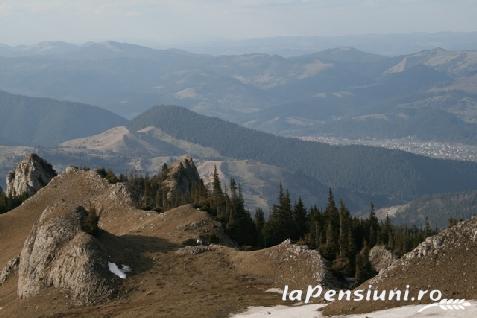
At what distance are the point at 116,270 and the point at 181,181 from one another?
308 ft

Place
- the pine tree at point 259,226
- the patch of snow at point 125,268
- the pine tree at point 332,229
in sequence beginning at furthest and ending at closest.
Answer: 1. the pine tree at point 259,226
2. the pine tree at point 332,229
3. the patch of snow at point 125,268

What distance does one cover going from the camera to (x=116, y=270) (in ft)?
242

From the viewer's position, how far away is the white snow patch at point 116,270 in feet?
240

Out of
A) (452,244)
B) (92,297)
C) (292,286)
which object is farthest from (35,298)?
(452,244)

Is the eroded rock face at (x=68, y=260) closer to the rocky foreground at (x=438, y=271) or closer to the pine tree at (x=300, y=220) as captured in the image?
the rocky foreground at (x=438, y=271)

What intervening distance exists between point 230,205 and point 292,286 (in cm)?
5464

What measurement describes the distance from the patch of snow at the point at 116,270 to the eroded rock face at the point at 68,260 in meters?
0.66

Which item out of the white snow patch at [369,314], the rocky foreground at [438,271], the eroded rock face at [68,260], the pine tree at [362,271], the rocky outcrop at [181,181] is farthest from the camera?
the rocky outcrop at [181,181]

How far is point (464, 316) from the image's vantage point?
42.6m

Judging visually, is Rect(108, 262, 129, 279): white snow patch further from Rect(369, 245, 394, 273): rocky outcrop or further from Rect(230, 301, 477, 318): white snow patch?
Rect(369, 245, 394, 273): rocky outcrop

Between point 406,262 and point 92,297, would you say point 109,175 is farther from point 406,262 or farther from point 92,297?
point 406,262

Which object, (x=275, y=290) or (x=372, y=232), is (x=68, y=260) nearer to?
(x=275, y=290)

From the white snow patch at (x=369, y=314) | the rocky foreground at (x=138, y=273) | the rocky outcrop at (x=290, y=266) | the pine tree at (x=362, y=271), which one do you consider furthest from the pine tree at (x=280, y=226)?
the white snow patch at (x=369, y=314)

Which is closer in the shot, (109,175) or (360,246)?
(360,246)
